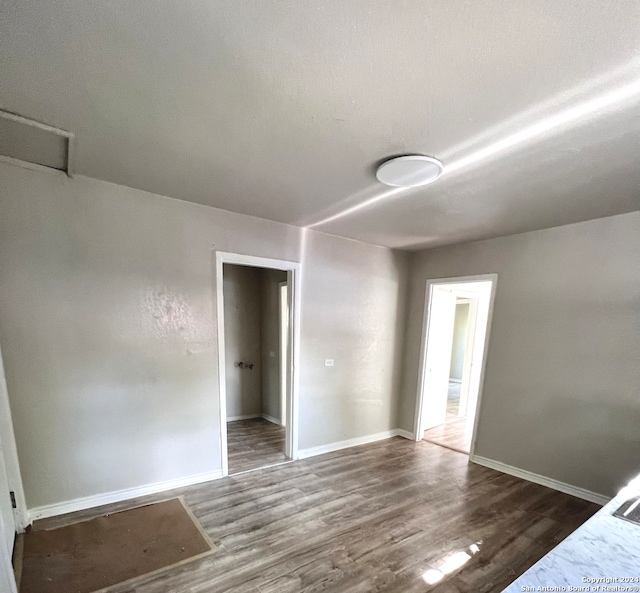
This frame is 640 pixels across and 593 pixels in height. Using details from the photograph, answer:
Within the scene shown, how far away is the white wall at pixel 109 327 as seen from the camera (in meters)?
2.07

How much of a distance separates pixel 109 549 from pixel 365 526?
5.84ft

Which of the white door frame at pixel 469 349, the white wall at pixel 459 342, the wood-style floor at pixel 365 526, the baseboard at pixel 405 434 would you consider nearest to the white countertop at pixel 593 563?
the wood-style floor at pixel 365 526

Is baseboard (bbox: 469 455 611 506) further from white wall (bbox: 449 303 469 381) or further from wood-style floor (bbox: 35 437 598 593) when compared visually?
white wall (bbox: 449 303 469 381)

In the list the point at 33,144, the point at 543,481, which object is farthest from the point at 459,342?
the point at 33,144

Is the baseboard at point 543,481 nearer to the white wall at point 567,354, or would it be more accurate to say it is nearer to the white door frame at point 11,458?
the white wall at point 567,354

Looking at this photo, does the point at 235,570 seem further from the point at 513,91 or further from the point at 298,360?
the point at 513,91

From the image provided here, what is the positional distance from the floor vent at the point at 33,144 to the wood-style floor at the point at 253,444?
3.00 metres

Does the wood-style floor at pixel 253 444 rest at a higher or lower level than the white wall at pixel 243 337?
lower

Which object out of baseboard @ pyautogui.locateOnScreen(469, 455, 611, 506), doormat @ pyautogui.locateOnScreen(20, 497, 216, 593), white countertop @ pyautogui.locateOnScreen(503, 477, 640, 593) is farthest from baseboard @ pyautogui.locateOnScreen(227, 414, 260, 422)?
white countertop @ pyautogui.locateOnScreen(503, 477, 640, 593)

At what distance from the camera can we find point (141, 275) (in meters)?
2.44

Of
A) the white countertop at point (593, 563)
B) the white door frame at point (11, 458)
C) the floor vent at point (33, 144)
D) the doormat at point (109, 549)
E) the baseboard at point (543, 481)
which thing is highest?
the floor vent at point (33, 144)

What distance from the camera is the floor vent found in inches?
61.4

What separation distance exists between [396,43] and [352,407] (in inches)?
142

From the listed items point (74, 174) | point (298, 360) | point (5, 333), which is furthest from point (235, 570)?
point (74, 174)
